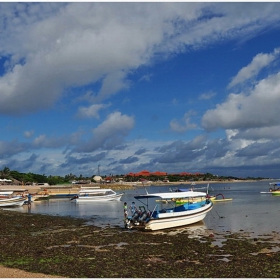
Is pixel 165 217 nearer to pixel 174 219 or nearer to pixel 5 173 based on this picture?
pixel 174 219

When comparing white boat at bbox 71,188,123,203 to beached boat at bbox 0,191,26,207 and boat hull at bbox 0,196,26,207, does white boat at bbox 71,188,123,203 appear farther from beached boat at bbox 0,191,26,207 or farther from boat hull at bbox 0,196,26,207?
boat hull at bbox 0,196,26,207

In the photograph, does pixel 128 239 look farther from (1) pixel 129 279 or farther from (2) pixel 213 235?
(1) pixel 129 279

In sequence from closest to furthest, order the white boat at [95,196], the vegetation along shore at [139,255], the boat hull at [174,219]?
the vegetation along shore at [139,255]
the boat hull at [174,219]
the white boat at [95,196]

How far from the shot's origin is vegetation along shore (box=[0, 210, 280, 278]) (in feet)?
44.4

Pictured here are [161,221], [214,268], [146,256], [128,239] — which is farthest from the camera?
[161,221]

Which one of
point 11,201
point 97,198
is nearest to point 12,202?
point 11,201

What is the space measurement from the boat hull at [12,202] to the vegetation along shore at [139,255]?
3276 cm

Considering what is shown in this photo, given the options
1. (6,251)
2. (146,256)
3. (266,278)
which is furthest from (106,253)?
(266,278)

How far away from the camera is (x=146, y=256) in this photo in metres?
16.8

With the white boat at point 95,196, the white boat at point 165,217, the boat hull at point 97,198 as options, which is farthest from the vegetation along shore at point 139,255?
the white boat at point 95,196

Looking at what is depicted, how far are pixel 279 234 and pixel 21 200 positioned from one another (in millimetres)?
44693

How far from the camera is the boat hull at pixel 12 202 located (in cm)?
5609

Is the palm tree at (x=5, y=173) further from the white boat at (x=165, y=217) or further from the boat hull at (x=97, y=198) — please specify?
the white boat at (x=165, y=217)

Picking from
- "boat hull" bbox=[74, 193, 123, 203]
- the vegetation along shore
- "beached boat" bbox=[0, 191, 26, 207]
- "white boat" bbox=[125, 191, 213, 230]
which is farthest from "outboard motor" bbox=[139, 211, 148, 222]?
"boat hull" bbox=[74, 193, 123, 203]
